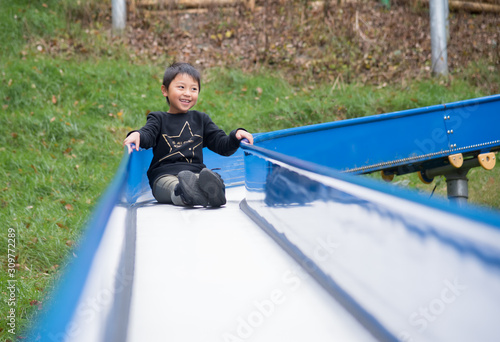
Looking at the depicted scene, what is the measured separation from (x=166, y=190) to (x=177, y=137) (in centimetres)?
43

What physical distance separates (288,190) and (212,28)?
8198 millimetres

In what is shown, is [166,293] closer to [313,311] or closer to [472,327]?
[313,311]

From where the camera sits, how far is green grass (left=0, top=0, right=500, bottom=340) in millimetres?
3793

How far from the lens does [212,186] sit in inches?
100

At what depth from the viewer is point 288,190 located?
6.80ft

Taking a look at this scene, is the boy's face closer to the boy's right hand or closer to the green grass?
the boy's right hand

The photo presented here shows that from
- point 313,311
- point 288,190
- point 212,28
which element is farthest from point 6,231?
point 212,28

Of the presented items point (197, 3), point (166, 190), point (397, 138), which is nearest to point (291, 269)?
point (166, 190)

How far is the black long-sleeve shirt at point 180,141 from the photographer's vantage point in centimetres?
296

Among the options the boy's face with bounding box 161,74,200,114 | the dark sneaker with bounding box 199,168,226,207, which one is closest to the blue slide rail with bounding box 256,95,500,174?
the boy's face with bounding box 161,74,200,114

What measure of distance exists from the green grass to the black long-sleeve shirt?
74cm

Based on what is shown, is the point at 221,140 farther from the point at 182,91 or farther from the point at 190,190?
the point at 190,190

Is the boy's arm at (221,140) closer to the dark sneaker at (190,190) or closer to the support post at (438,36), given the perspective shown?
the dark sneaker at (190,190)

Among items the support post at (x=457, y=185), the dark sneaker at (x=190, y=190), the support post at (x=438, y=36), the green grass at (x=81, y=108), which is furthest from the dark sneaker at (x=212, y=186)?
the support post at (x=438, y=36)
